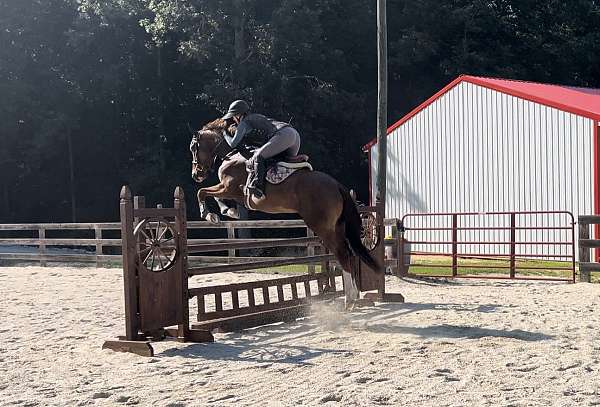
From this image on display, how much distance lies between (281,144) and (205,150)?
976 mm

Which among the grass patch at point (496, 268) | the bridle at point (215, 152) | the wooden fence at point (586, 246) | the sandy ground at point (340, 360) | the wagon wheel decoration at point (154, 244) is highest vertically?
the bridle at point (215, 152)

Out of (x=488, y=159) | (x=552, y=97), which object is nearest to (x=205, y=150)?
(x=488, y=159)

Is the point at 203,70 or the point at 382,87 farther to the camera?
the point at 203,70

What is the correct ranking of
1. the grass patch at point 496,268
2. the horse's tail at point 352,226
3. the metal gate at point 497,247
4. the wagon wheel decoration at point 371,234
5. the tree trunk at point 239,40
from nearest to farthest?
the horse's tail at point 352,226
the wagon wheel decoration at point 371,234
the metal gate at point 497,247
the grass patch at point 496,268
the tree trunk at point 239,40

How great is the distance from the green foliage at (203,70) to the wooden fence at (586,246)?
17.4 meters

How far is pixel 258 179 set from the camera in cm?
827

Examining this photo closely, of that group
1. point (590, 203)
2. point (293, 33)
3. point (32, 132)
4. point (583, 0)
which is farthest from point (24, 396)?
point (583, 0)

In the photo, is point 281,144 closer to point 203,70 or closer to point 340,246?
point 340,246

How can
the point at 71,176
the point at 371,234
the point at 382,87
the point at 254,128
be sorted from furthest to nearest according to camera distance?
the point at 71,176, the point at 382,87, the point at 371,234, the point at 254,128

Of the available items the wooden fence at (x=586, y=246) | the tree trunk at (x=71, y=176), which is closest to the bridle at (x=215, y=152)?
the wooden fence at (x=586, y=246)

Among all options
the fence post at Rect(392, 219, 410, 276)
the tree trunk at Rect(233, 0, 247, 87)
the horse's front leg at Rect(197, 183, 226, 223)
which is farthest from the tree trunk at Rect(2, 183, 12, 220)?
the horse's front leg at Rect(197, 183, 226, 223)

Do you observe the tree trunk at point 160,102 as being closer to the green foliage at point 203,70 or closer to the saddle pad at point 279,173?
the green foliage at point 203,70

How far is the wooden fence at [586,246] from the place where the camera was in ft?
41.8

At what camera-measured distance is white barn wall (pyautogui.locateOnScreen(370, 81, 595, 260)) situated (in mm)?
16547
